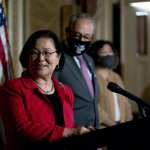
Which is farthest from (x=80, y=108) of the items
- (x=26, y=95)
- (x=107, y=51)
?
(x=107, y=51)

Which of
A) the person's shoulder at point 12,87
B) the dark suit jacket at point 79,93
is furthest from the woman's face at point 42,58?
the dark suit jacket at point 79,93

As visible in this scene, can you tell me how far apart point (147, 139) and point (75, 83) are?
979mm

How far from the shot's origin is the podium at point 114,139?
108cm

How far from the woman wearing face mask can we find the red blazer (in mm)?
1014

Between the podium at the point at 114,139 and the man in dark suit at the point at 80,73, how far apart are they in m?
0.92

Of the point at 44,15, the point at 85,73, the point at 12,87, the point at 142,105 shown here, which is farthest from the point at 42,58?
the point at 44,15

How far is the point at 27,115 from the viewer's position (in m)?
1.52

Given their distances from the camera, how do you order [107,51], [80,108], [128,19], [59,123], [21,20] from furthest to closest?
[128,19]
[21,20]
[107,51]
[80,108]
[59,123]

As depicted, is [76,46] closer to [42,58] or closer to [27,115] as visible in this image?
[42,58]

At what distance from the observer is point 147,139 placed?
1.15 metres

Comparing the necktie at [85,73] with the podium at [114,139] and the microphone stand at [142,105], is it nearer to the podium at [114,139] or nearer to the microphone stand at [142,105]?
the microphone stand at [142,105]

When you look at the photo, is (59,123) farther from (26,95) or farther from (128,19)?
(128,19)

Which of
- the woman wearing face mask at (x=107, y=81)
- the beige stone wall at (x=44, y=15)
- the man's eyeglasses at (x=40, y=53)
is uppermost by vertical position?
the beige stone wall at (x=44, y=15)

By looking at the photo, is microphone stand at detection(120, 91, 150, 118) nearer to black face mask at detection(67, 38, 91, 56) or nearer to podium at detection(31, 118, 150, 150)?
podium at detection(31, 118, 150, 150)
